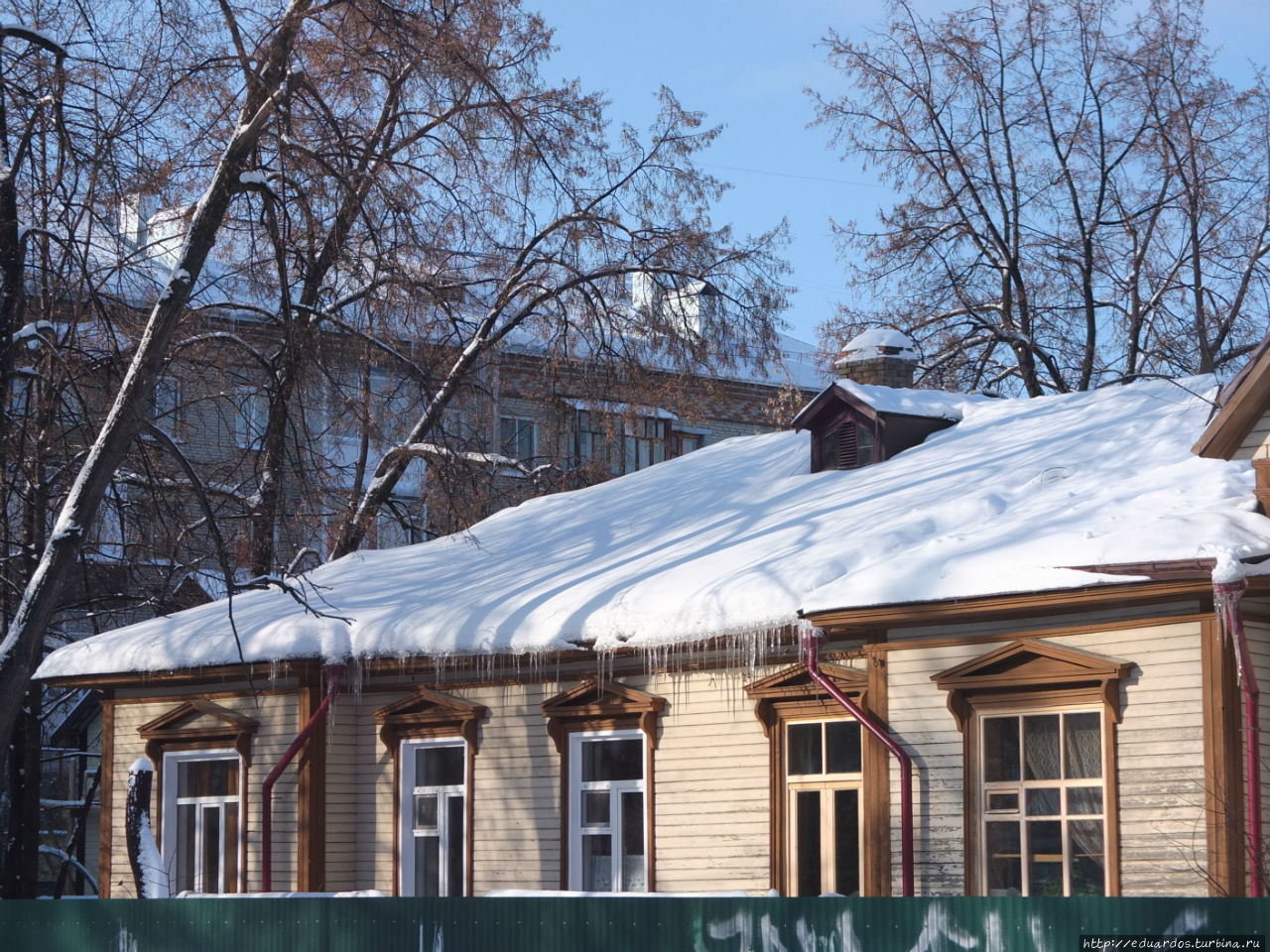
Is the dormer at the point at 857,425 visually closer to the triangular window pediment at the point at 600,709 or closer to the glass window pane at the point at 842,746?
the triangular window pediment at the point at 600,709

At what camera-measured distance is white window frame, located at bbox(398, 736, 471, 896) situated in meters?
17.5

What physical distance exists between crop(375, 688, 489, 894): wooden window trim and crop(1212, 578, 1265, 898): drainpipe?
774cm

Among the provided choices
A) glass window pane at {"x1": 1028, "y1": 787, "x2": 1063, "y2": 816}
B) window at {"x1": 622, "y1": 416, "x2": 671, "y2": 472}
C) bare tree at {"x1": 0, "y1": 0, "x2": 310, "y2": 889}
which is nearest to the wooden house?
glass window pane at {"x1": 1028, "y1": 787, "x2": 1063, "y2": 816}

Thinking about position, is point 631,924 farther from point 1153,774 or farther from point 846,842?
point 846,842

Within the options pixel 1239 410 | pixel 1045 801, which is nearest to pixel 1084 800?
pixel 1045 801

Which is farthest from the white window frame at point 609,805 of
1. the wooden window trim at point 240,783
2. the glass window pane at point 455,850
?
the wooden window trim at point 240,783

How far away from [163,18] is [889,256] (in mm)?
18617

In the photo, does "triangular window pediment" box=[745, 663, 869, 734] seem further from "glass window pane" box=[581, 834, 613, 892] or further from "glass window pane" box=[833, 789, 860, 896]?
"glass window pane" box=[581, 834, 613, 892]

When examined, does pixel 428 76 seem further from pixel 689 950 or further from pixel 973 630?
pixel 689 950

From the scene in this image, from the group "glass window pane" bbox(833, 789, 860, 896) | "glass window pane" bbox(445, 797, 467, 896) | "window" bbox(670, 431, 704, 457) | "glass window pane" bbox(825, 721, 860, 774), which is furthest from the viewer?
"window" bbox(670, 431, 704, 457)

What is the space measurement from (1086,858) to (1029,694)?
4.26ft

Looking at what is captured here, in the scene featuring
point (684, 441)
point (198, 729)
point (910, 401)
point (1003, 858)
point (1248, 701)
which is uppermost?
point (684, 441)

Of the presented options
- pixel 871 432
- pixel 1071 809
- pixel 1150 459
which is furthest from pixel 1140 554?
pixel 871 432

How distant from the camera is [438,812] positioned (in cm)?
1773
